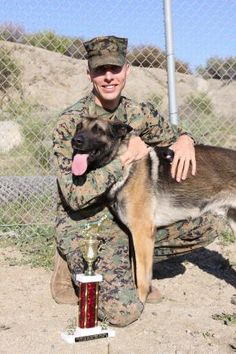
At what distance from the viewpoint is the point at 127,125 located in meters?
3.49

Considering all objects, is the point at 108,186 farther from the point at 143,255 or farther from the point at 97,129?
the point at 143,255

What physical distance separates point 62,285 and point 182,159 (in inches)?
53.7

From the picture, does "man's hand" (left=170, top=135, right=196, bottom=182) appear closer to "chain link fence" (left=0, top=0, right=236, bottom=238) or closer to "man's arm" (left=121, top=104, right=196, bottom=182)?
"man's arm" (left=121, top=104, right=196, bottom=182)

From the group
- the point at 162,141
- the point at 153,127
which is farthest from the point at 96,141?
the point at 162,141

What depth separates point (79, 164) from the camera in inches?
128

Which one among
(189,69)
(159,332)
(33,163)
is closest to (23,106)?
(33,163)

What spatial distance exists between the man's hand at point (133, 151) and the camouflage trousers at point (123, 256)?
1.74ft

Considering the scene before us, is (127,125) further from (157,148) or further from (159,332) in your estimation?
(159,332)

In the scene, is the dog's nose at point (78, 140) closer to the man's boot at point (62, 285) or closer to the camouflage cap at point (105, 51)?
the camouflage cap at point (105, 51)

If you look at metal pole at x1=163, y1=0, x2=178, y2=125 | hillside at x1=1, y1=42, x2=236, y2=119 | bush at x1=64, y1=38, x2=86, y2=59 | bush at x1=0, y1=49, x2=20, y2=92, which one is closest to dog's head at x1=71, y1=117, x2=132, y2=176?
metal pole at x1=163, y1=0, x2=178, y2=125

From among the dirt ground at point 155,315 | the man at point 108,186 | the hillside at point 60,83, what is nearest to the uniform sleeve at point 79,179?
the man at point 108,186

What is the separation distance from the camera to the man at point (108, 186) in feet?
10.9

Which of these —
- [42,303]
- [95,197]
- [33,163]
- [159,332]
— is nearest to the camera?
[159,332]

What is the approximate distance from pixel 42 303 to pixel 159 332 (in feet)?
3.27
